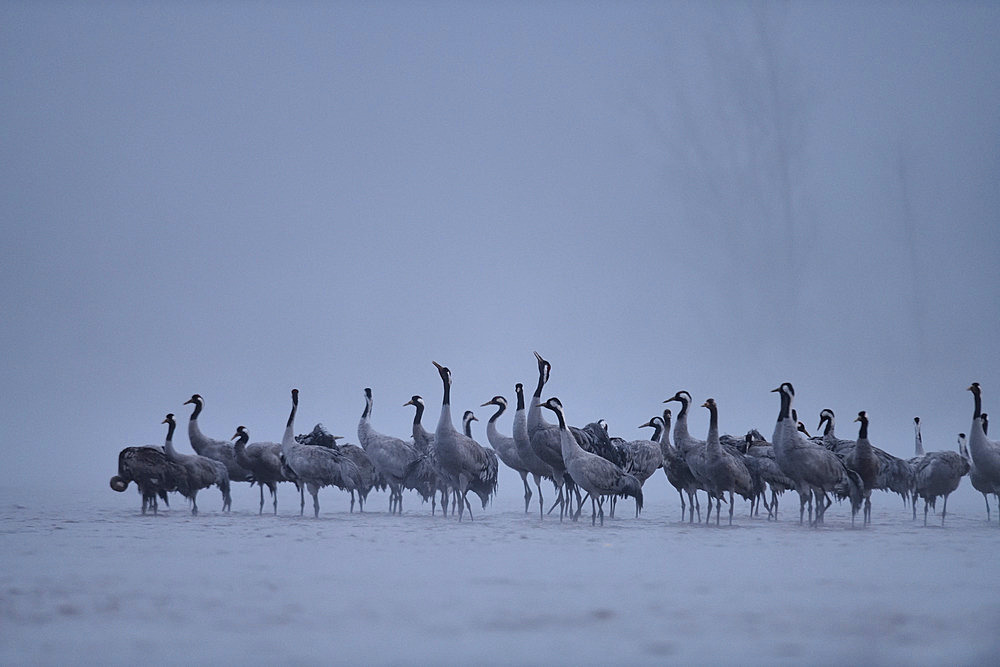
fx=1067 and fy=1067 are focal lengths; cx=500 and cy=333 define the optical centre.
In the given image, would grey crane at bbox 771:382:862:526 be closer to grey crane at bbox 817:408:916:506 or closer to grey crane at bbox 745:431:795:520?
grey crane at bbox 745:431:795:520

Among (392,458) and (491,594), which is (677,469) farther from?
(491,594)

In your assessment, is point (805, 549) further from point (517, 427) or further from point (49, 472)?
point (49, 472)

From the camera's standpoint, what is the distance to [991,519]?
56.2ft

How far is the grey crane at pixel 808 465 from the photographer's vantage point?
15.5 m

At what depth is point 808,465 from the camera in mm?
15484

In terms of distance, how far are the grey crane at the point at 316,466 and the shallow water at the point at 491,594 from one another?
8.25ft

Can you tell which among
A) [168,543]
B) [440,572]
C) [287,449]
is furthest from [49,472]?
[440,572]

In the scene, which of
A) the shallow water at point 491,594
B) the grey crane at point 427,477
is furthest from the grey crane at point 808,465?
the grey crane at point 427,477

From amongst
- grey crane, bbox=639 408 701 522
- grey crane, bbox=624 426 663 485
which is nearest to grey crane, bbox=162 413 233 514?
grey crane, bbox=624 426 663 485

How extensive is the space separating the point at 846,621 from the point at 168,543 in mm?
7783

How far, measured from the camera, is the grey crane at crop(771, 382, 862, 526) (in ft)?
50.9

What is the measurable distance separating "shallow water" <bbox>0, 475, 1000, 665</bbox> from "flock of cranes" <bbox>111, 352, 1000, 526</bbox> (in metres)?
1.20

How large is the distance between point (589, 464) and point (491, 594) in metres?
7.23

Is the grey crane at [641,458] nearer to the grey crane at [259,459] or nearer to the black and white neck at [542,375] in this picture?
the black and white neck at [542,375]
